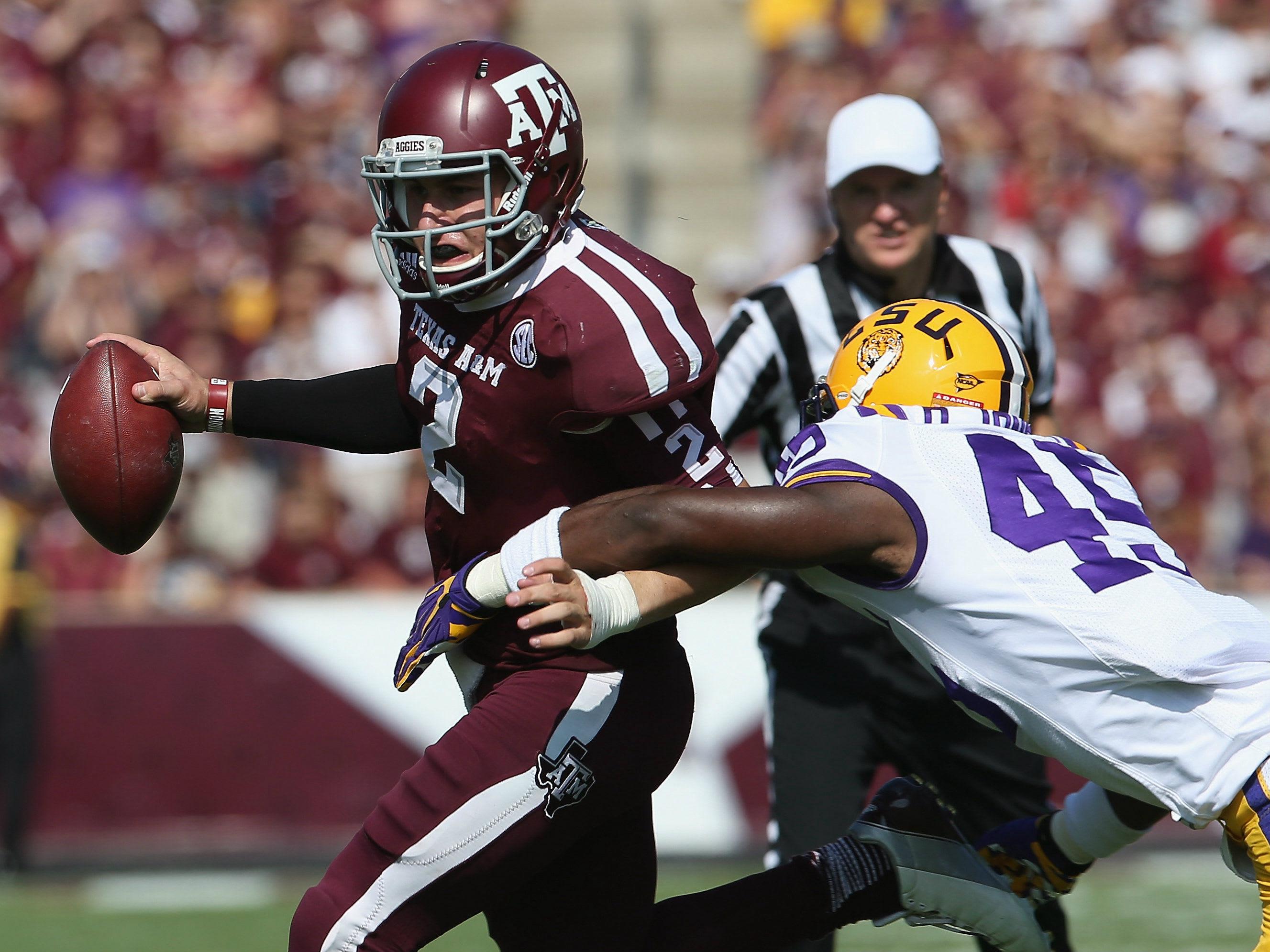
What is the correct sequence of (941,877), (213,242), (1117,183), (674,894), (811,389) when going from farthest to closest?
(1117,183), (213,242), (674,894), (811,389), (941,877)

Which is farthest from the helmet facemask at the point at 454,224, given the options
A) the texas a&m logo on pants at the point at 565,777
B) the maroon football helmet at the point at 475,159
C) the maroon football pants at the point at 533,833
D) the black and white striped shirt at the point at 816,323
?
the black and white striped shirt at the point at 816,323

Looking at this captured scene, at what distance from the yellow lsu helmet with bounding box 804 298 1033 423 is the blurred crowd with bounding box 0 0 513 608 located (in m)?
4.60

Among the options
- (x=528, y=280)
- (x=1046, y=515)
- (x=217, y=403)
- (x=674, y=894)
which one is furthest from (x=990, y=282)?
(x=674, y=894)

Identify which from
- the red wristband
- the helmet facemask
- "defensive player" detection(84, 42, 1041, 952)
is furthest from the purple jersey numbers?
the red wristband

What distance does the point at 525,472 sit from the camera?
2846 millimetres

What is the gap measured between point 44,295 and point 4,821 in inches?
118

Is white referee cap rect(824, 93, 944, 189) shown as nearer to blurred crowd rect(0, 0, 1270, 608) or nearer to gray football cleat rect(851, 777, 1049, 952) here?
gray football cleat rect(851, 777, 1049, 952)

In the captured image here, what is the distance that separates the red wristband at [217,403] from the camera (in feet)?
10.3

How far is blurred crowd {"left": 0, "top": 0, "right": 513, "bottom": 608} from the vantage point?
762 cm

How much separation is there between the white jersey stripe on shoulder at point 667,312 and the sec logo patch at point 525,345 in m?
0.18

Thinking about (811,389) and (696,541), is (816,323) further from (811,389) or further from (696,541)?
(696,541)

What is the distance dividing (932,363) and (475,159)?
2.70 ft

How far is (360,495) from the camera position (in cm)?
789

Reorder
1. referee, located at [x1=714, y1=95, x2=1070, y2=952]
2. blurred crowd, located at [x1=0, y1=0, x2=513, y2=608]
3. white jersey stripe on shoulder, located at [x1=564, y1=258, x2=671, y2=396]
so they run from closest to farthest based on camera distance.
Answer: white jersey stripe on shoulder, located at [x1=564, y1=258, x2=671, y2=396]
referee, located at [x1=714, y1=95, x2=1070, y2=952]
blurred crowd, located at [x1=0, y1=0, x2=513, y2=608]
